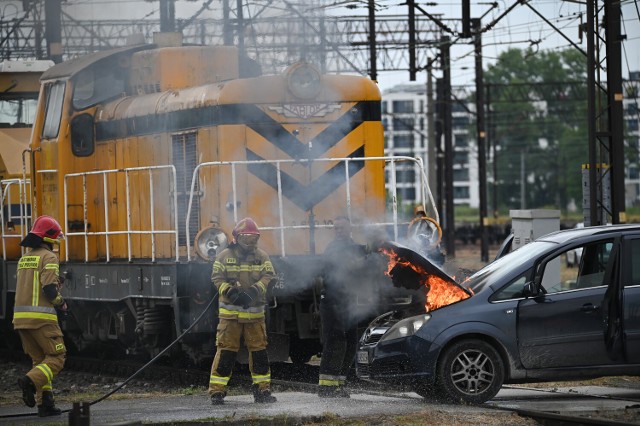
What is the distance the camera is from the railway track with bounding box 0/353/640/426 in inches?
398

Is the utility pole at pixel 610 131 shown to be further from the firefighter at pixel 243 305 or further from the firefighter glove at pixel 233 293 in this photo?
the firefighter glove at pixel 233 293

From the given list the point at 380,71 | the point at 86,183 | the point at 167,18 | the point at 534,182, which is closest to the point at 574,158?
the point at 534,182

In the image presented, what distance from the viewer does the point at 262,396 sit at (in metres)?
11.7

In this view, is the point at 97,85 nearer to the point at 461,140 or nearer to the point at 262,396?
the point at 262,396

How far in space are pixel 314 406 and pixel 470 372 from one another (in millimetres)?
1537

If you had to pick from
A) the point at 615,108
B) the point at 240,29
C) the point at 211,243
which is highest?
the point at 240,29

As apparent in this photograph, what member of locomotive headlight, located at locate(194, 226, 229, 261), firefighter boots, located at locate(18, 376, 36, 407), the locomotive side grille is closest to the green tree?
the locomotive side grille

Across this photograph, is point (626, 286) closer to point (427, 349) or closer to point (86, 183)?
point (427, 349)

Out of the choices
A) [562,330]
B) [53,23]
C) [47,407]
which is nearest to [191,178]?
[47,407]

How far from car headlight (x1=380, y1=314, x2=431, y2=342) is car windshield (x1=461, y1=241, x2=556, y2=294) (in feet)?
2.13

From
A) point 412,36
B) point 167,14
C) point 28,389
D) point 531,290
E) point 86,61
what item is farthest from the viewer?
point 412,36

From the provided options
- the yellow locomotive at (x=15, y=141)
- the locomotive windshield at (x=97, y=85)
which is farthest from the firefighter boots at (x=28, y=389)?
the yellow locomotive at (x=15, y=141)

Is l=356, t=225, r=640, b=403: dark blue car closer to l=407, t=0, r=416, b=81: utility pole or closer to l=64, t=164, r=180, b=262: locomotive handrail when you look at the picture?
l=64, t=164, r=180, b=262: locomotive handrail

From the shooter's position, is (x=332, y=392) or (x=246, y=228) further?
(x=332, y=392)
